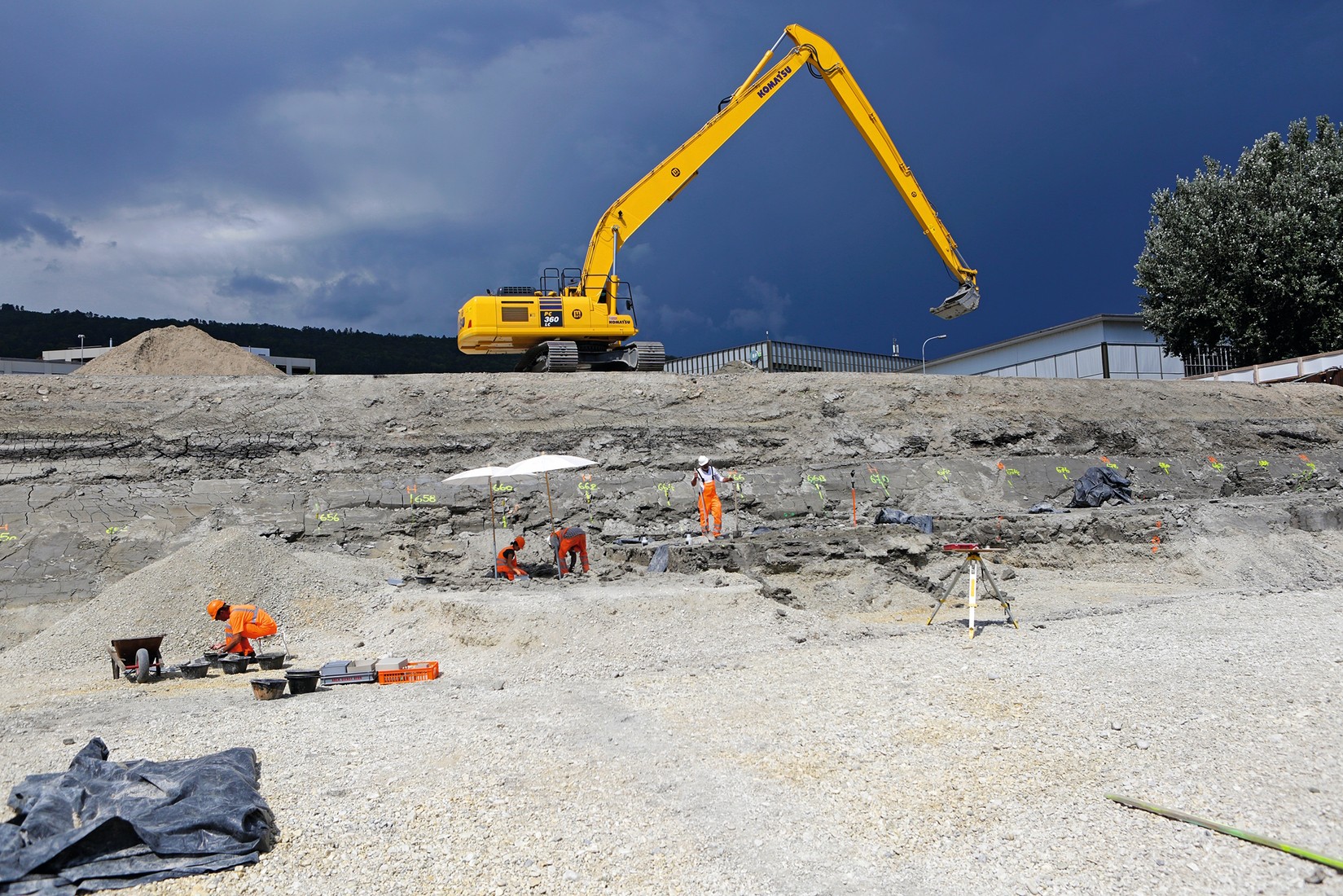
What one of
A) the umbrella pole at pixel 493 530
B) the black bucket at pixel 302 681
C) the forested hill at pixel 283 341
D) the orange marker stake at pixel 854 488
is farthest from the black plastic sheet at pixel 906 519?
the forested hill at pixel 283 341

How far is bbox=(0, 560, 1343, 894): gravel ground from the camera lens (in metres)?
4.38

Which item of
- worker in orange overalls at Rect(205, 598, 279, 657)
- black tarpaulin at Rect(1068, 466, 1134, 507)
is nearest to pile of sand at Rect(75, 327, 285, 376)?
worker in orange overalls at Rect(205, 598, 279, 657)

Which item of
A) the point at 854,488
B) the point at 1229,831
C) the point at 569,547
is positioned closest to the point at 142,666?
the point at 569,547

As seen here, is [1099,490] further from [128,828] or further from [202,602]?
[128,828]

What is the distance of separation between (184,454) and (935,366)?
1369 inches

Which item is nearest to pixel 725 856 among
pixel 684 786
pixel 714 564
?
pixel 684 786

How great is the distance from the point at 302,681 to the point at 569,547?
17.1 ft

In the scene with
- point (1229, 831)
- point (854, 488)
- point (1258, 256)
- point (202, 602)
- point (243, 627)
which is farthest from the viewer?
point (1258, 256)

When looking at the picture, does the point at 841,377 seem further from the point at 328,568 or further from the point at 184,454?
the point at 184,454

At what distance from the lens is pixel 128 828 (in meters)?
4.27

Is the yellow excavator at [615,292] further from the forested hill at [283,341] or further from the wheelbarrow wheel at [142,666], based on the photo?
the forested hill at [283,341]

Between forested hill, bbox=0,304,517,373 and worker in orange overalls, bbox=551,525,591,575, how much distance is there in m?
44.8

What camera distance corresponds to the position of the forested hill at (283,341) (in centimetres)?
6225

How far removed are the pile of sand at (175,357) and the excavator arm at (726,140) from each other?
10.3 metres
